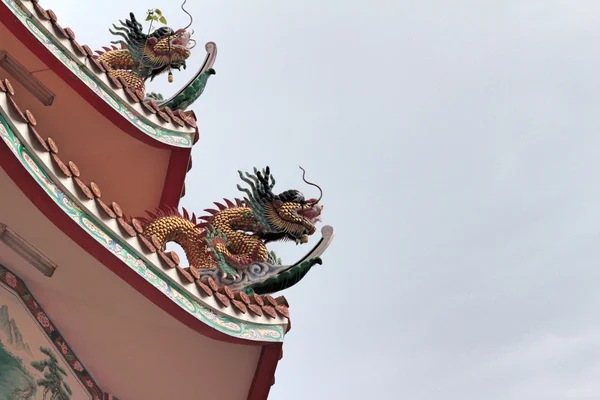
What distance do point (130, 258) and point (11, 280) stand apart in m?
1.00

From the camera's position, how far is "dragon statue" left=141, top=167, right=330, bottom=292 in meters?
7.23

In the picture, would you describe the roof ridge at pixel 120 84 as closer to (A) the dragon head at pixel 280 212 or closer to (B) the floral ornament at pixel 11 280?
(A) the dragon head at pixel 280 212

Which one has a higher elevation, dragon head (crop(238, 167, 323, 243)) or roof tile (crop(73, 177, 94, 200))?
dragon head (crop(238, 167, 323, 243))

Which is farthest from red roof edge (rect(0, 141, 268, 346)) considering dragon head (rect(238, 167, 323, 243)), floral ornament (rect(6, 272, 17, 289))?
dragon head (rect(238, 167, 323, 243))

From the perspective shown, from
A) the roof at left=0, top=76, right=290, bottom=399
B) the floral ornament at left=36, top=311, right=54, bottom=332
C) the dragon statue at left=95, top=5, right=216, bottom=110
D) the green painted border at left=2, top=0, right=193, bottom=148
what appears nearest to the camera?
the roof at left=0, top=76, right=290, bottom=399

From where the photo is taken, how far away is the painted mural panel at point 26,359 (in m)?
5.98

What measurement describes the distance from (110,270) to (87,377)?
1302 millimetres

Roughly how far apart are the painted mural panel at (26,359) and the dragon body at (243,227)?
156cm

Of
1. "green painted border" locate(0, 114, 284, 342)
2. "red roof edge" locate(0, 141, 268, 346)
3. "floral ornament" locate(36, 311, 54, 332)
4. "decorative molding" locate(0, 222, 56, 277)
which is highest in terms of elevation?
"green painted border" locate(0, 114, 284, 342)

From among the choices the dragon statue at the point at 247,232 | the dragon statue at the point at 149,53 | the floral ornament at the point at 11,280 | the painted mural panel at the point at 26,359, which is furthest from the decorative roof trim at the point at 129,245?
the dragon statue at the point at 149,53

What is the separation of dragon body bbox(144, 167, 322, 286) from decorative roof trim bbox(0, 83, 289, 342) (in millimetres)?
748

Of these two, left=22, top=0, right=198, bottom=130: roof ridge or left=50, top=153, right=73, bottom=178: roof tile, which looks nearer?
left=50, top=153, right=73, bottom=178: roof tile

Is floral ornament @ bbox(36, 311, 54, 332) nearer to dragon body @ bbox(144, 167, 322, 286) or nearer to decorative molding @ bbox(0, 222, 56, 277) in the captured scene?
decorative molding @ bbox(0, 222, 56, 277)

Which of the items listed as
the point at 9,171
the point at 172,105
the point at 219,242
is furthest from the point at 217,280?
the point at 172,105
